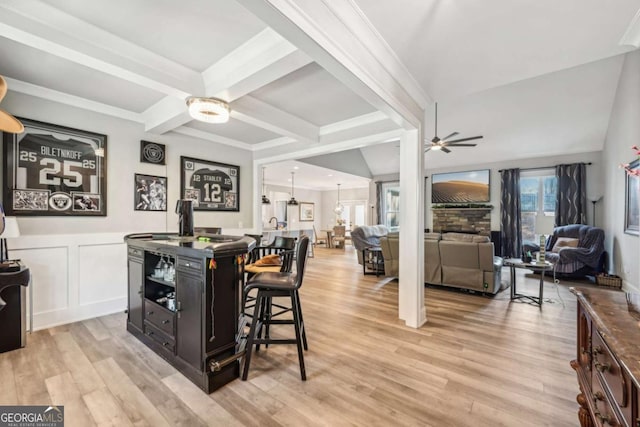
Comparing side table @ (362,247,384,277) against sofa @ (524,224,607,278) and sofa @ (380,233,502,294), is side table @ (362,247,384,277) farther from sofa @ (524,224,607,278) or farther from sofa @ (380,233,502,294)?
sofa @ (524,224,607,278)

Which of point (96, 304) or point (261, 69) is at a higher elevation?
point (261, 69)

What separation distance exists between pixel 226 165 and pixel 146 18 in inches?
114

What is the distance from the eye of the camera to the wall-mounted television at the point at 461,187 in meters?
7.58

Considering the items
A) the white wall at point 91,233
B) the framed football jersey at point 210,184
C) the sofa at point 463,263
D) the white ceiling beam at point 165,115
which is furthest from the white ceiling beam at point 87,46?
the sofa at point 463,263

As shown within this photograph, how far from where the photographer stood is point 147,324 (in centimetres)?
242

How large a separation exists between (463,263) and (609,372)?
341 centimetres

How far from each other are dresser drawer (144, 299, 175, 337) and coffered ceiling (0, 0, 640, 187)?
197 centimetres

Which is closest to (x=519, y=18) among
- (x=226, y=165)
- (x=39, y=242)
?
(x=226, y=165)

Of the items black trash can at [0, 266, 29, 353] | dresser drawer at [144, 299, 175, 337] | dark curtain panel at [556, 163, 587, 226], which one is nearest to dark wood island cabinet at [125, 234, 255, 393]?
dresser drawer at [144, 299, 175, 337]

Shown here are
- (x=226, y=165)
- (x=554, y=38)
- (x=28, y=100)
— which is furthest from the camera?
(x=226, y=165)

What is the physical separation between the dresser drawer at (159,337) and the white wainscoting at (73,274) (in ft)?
4.51

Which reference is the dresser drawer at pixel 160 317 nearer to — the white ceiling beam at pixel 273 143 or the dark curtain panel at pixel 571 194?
the white ceiling beam at pixel 273 143

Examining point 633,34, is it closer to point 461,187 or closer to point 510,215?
point 510,215

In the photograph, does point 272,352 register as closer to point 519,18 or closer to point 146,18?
point 146,18
